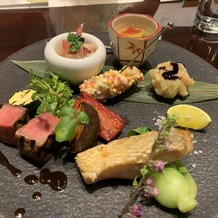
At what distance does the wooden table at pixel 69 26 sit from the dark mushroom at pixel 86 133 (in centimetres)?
138

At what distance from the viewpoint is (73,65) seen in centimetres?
217

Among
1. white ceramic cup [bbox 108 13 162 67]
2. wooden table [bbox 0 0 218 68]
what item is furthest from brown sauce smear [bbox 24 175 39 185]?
wooden table [bbox 0 0 218 68]

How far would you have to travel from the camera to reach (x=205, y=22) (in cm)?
341

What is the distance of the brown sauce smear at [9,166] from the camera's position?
5.80ft

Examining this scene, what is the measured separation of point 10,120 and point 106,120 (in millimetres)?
569

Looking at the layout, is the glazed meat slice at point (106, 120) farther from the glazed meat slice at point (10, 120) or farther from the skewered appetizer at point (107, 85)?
the glazed meat slice at point (10, 120)

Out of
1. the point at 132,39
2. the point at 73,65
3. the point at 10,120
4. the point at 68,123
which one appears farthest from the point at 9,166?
the point at 132,39

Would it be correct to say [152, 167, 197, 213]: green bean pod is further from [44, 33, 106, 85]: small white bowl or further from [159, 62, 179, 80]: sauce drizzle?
[44, 33, 106, 85]: small white bowl

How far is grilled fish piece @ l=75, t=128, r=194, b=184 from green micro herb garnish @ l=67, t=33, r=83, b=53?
0.78m

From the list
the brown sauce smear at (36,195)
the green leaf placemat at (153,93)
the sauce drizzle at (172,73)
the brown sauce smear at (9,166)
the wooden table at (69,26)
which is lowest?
the wooden table at (69,26)

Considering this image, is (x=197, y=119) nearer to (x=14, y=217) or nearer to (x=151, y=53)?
(x=151, y=53)

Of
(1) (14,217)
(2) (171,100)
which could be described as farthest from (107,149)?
(2) (171,100)

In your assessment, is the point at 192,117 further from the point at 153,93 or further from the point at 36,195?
the point at 36,195

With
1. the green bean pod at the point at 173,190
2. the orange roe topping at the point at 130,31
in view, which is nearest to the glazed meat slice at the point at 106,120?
the green bean pod at the point at 173,190
